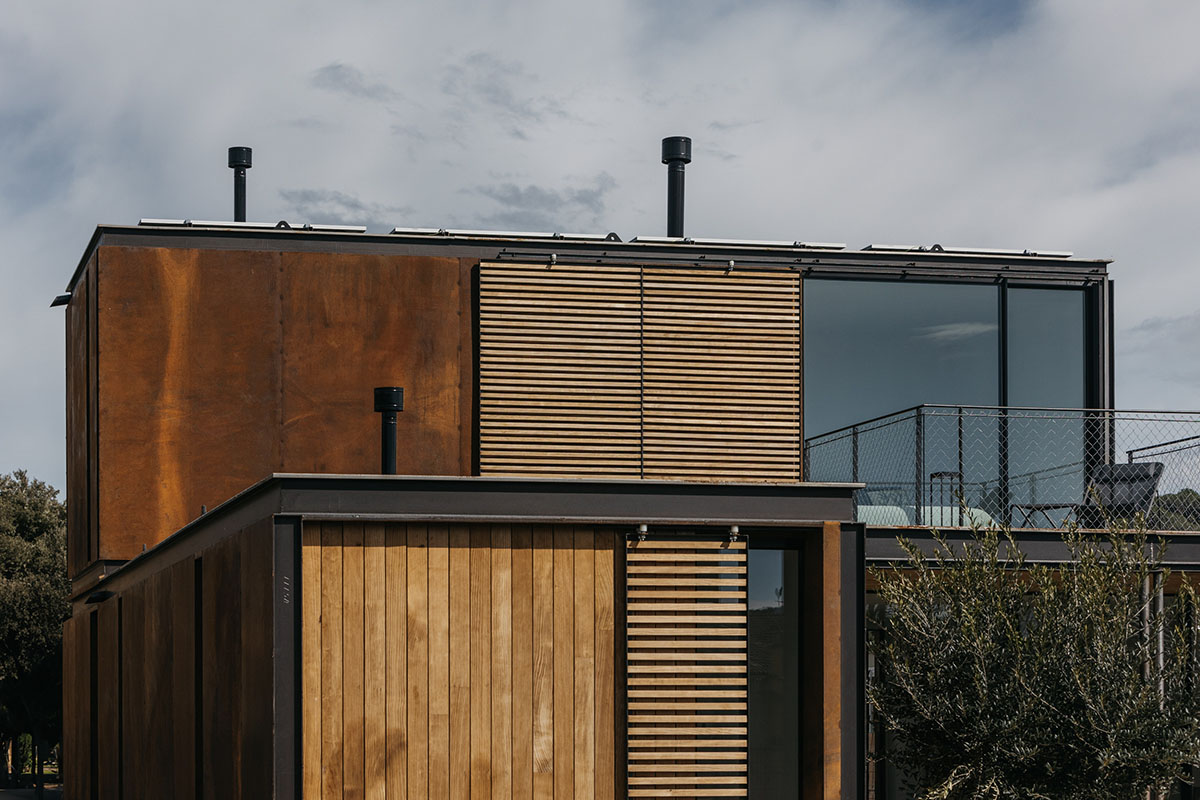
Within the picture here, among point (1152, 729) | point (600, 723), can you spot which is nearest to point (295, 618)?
point (600, 723)

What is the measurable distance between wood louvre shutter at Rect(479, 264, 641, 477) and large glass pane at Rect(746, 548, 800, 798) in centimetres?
520

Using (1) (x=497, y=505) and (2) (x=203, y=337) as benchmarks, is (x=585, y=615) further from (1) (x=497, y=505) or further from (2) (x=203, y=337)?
(2) (x=203, y=337)

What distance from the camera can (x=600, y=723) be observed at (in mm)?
9727

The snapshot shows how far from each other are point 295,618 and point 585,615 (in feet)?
6.44

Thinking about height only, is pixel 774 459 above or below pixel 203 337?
below

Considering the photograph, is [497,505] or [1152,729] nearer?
[497,505]

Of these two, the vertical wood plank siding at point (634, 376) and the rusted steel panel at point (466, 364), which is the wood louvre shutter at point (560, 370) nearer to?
the vertical wood plank siding at point (634, 376)

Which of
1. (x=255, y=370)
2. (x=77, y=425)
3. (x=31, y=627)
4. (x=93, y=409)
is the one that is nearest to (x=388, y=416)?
(x=255, y=370)

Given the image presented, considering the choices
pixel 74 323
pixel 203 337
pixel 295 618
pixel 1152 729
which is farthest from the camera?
pixel 74 323

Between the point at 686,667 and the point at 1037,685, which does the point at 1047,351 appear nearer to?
the point at 1037,685

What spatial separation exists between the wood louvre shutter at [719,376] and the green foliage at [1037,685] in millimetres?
4656

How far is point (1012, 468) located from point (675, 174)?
599cm

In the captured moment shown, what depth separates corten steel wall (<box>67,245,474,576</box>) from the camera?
50.7 feet

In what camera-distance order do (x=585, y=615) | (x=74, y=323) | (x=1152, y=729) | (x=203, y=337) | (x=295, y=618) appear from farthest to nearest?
1. (x=74, y=323)
2. (x=203, y=337)
3. (x=1152, y=729)
4. (x=585, y=615)
5. (x=295, y=618)
